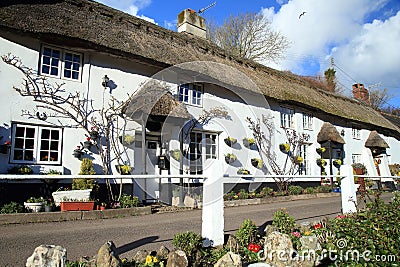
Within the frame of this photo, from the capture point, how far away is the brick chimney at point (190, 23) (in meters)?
14.5

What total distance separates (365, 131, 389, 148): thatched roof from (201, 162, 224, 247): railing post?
1829 centimetres

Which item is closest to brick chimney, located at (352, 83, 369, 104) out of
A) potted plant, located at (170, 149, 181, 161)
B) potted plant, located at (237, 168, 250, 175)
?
potted plant, located at (237, 168, 250, 175)

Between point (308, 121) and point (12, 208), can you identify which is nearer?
point (12, 208)

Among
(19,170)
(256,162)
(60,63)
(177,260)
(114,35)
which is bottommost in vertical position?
(177,260)

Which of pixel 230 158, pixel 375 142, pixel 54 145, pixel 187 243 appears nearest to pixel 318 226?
pixel 187 243

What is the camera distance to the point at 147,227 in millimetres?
5824

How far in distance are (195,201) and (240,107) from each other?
4.90 metres

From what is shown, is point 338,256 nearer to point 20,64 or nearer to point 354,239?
point 354,239

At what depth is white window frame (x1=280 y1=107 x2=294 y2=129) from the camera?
46.3 ft

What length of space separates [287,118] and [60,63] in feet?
33.5

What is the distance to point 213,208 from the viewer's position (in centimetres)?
360

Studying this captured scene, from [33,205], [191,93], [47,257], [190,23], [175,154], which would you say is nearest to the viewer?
[47,257]

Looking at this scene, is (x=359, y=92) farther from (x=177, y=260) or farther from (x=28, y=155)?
(x=177, y=260)

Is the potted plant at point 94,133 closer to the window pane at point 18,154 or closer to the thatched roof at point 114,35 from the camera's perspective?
the window pane at point 18,154
